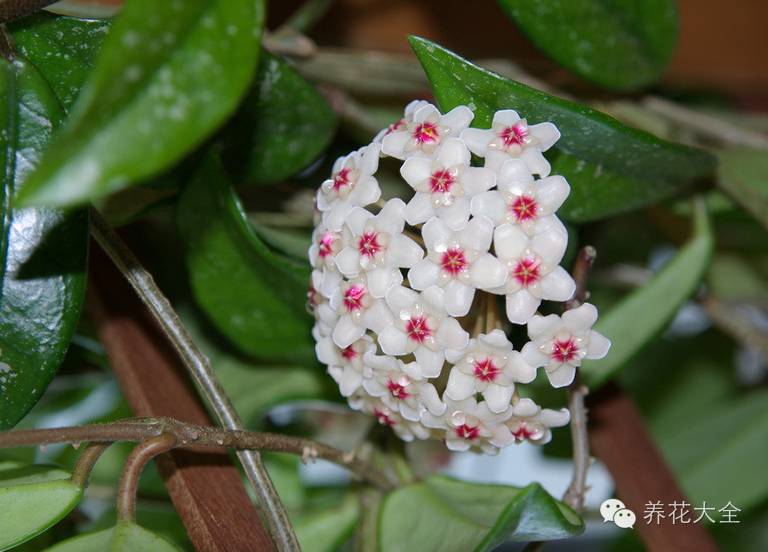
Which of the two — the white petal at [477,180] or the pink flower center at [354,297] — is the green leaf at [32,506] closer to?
the pink flower center at [354,297]

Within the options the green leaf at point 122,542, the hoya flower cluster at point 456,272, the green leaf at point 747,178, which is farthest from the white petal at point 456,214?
the green leaf at point 747,178

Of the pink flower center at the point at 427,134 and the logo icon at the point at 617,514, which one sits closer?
the pink flower center at the point at 427,134

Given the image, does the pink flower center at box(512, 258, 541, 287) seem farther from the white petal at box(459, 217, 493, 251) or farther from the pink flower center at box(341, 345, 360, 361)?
the pink flower center at box(341, 345, 360, 361)

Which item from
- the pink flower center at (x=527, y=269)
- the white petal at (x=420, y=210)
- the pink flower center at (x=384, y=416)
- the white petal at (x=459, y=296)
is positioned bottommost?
the pink flower center at (x=384, y=416)

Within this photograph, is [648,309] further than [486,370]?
Yes

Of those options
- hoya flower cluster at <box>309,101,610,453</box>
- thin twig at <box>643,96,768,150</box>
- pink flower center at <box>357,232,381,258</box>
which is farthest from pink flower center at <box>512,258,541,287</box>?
thin twig at <box>643,96,768,150</box>

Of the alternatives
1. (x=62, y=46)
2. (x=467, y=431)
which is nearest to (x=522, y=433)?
(x=467, y=431)

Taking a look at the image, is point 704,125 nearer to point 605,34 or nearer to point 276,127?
point 605,34
